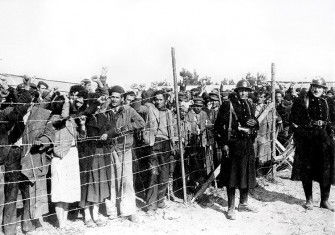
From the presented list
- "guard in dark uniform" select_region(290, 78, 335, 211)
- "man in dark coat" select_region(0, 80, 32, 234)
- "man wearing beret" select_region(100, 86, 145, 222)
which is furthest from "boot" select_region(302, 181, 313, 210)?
"man in dark coat" select_region(0, 80, 32, 234)

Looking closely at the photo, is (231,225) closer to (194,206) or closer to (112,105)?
(194,206)

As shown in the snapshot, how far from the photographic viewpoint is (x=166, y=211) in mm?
7254

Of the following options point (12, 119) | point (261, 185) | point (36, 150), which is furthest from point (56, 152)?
point (261, 185)

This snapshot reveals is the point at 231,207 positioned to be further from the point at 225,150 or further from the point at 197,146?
the point at 197,146

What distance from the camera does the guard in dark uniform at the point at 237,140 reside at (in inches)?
277

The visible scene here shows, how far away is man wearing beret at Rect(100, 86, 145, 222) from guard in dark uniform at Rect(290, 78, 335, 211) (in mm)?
3074

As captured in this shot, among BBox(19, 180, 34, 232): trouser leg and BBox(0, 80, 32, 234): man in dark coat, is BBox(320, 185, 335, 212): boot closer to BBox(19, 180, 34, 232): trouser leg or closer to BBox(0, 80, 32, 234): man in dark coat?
BBox(19, 180, 34, 232): trouser leg

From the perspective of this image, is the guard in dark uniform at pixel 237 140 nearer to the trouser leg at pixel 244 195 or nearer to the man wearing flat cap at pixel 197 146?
the trouser leg at pixel 244 195

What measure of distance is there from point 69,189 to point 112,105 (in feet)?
5.20

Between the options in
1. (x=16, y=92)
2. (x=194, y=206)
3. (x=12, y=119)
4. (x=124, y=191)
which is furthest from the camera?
(x=194, y=206)

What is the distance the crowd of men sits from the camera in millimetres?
6043

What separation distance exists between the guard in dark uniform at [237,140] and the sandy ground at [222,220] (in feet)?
1.39

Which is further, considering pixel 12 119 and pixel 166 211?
pixel 166 211

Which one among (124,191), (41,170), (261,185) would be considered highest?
(41,170)
